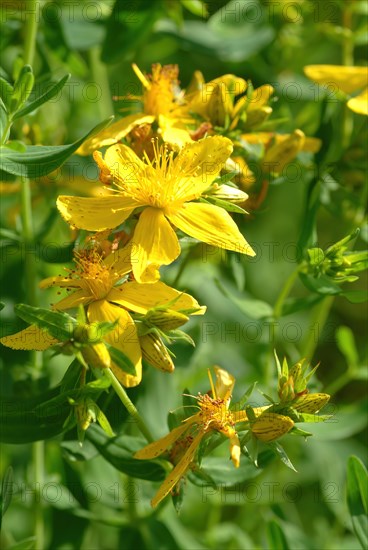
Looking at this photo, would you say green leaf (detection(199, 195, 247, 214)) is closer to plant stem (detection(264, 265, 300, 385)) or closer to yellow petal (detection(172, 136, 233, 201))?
yellow petal (detection(172, 136, 233, 201))

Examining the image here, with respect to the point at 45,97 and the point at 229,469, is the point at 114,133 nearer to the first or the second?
the point at 45,97

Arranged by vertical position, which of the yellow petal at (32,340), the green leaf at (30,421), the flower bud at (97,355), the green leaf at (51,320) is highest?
the green leaf at (51,320)

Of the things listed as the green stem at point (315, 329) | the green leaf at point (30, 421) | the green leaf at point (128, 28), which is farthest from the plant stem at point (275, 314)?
the green leaf at point (128, 28)

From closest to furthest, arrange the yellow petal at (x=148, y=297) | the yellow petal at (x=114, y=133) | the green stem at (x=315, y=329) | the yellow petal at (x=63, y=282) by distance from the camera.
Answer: the yellow petal at (x=148, y=297), the yellow petal at (x=63, y=282), the yellow petal at (x=114, y=133), the green stem at (x=315, y=329)

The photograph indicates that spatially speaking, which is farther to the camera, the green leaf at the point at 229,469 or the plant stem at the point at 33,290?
the plant stem at the point at 33,290

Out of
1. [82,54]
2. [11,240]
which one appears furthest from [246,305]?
[82,54]

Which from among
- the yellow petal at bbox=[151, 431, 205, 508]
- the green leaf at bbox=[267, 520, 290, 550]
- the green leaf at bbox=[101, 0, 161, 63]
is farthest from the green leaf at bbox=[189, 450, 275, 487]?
the green leaf at bbox=[101, 0, 161, 63]

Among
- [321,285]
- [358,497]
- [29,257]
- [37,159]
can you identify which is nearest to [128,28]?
[29,257]

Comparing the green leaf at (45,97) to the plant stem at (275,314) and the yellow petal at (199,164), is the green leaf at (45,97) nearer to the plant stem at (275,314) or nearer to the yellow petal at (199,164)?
the yellow petal at (199,164)
